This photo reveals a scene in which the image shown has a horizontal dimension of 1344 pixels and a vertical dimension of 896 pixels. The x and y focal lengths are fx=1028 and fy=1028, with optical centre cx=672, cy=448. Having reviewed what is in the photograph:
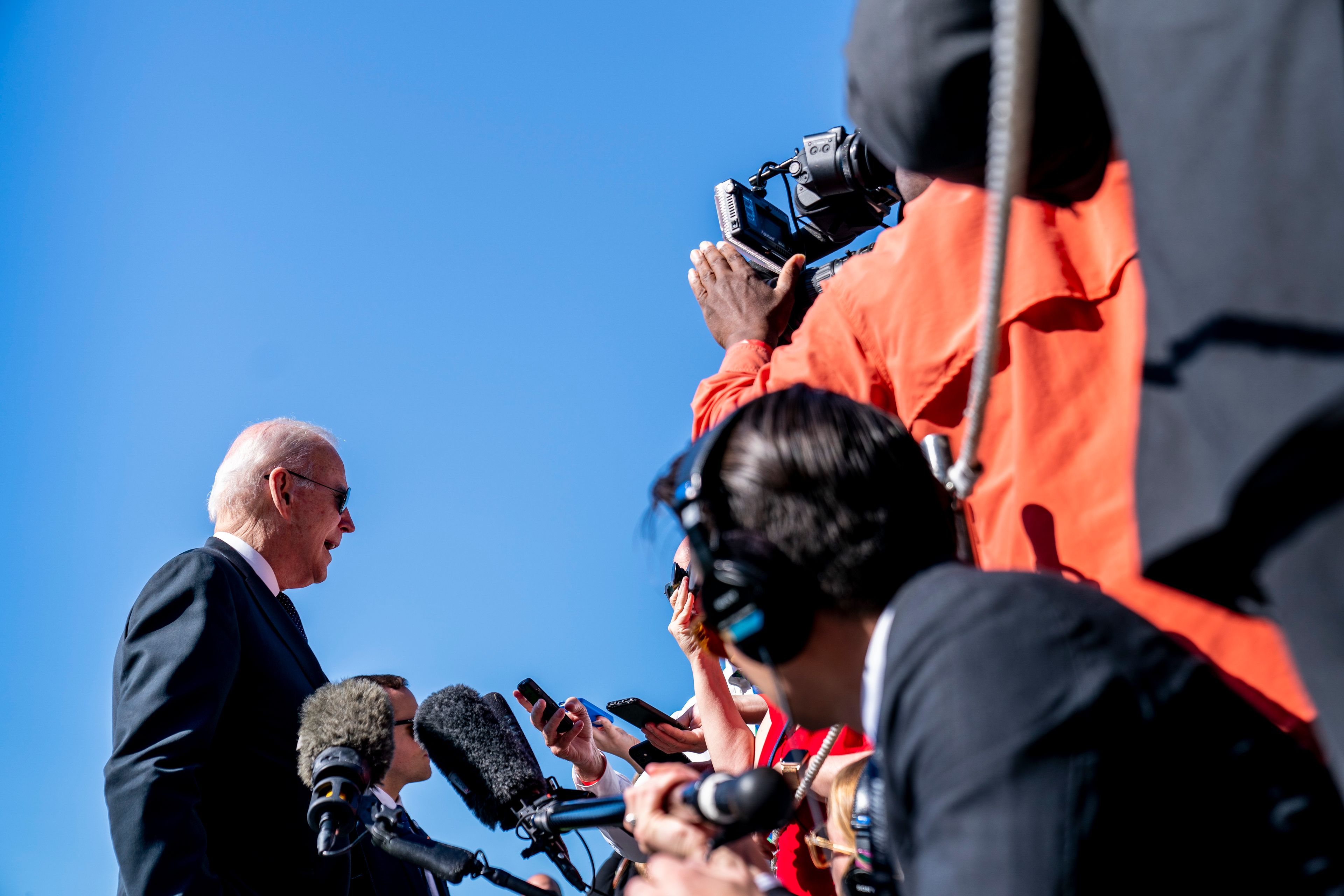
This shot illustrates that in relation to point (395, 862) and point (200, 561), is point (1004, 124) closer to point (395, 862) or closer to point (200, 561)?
point (200, 561)

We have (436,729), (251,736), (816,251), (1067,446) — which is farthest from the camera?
(816,251)

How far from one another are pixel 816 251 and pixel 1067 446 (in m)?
1.78

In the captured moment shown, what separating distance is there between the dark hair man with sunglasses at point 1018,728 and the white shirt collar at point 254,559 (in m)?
2.50

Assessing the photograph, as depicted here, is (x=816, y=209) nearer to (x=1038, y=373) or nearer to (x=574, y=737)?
(x=1038, y=373)

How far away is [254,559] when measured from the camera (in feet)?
11.2

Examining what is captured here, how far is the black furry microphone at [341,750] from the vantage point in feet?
7.11

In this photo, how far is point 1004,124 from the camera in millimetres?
894

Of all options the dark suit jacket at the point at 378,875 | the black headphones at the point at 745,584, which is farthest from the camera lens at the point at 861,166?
the dark suit jacket at the point at 378,875

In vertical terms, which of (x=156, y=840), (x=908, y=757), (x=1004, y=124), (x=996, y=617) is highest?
(x=1004, y=124)

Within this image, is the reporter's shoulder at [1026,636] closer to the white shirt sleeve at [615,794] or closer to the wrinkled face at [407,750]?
the white shirt sleeve at [615,794]

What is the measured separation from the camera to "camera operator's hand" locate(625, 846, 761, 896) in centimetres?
120

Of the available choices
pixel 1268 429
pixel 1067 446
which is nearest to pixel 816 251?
pixel 1067 446

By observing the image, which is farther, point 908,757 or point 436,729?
point 436,729

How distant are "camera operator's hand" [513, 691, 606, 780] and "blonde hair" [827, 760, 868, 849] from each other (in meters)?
1.43
